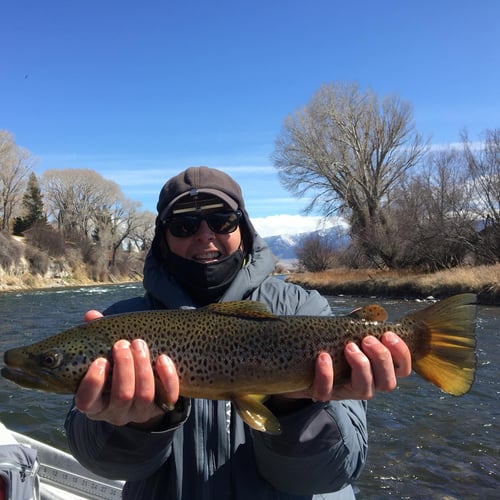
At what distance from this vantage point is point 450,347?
2375mm

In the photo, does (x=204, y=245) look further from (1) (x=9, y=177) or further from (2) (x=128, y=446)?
(1) (x=9, y=177)

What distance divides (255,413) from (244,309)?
0.57m

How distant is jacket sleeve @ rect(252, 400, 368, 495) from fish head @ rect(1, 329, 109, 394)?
0.91 m

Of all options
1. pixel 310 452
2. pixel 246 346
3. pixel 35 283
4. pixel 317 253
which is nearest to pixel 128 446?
pixel 246 346

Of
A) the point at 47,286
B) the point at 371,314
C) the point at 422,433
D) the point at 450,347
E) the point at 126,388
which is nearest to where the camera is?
the point at 126,388

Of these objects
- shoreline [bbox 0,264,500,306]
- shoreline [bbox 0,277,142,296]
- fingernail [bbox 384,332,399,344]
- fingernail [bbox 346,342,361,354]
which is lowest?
shoreline [bbox 0,277,142,296]

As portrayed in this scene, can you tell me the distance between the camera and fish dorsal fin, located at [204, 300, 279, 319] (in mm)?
2439

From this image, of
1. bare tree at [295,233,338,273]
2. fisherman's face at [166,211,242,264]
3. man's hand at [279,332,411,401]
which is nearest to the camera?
man's hand at [279,332,411,401]

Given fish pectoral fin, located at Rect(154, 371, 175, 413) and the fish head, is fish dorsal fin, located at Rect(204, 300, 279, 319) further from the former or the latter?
the fish head

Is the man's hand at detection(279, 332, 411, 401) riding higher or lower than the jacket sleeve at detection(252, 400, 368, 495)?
higher

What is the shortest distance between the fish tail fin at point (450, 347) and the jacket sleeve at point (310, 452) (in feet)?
1.80

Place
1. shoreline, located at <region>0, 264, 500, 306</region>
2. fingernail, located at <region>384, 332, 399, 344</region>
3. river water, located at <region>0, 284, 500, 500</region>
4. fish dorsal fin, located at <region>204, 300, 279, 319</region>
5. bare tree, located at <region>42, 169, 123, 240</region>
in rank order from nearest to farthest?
1. fingernail, located at <region>384, 332, 399, 344</region>
2. fish dorsal fin, located at <region>204, 300, 279, 319</region>
3. river water, located at <region>0, 284, 500, 500</region>
4. shoreline, located at <region>0, 264, 500, 306</region>
5. bare tree, located at <region>42, 169, 123, 240</region>

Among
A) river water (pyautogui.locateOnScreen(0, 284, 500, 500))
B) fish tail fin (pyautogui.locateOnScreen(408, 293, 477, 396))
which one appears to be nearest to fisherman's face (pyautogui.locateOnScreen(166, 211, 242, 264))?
fish tail fin (pyautogui.locateOnScreen(408, 293, 477, 396))

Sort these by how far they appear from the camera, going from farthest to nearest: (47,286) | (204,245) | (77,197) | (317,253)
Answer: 1. (77,197)
2. (317,253)
3. (47,286)
4. (204,245)
